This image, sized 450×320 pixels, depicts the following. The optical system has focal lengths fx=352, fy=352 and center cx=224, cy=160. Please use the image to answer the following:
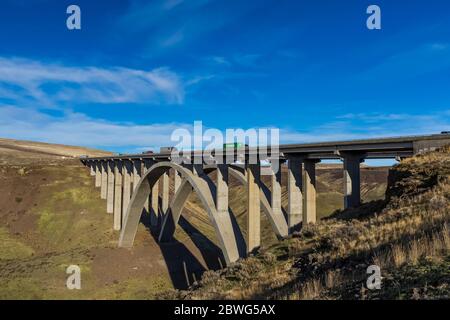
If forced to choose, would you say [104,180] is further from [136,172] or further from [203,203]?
[203,203]

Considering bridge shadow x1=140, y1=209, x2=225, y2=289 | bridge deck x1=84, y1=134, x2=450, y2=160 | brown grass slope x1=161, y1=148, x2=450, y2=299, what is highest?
bridge deck x1=84, y1=134, x2=450, y2=160

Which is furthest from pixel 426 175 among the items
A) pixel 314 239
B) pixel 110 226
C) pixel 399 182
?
pixel 110 226

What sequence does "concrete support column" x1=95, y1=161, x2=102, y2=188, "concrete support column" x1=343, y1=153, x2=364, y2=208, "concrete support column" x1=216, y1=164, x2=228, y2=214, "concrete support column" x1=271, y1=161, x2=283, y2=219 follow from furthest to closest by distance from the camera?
"concrete support column" x1=95, y1=161, x2=102, y2=188 → "concrete support column" x1=216, y1=164, x2=228, y2=214 → "concrete support column" x1=271, y1=161, x2=283, y2=219 → "concrete support column" x1=343, y1=153, x2=364, y2=208

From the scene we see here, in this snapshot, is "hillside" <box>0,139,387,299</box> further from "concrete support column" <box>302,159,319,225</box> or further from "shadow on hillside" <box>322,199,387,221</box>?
"shadow on hillside" <box>322,199,387,221</box>

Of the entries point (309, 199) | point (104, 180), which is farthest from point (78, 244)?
point (309, 199)

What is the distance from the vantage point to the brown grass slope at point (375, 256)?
26.2ft

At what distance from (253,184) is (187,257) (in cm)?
2942

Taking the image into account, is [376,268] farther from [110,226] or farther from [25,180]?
[25,180]

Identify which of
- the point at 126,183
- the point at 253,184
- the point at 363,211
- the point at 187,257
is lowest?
the point at 187,257

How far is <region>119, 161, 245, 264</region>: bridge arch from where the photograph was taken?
35.6 meters

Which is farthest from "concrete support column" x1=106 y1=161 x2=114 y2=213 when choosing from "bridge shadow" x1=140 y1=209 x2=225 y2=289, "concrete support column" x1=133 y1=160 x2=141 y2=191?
"concrete support column" x1=133 y1=160 x2=141 y2=191

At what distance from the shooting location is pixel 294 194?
92.1ft

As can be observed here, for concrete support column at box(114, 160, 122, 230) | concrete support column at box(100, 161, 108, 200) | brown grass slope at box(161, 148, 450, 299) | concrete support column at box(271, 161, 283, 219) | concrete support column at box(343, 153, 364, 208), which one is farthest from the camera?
concrete support column at box(100, 161, 108, 200)

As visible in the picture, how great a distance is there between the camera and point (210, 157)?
39219 mm
